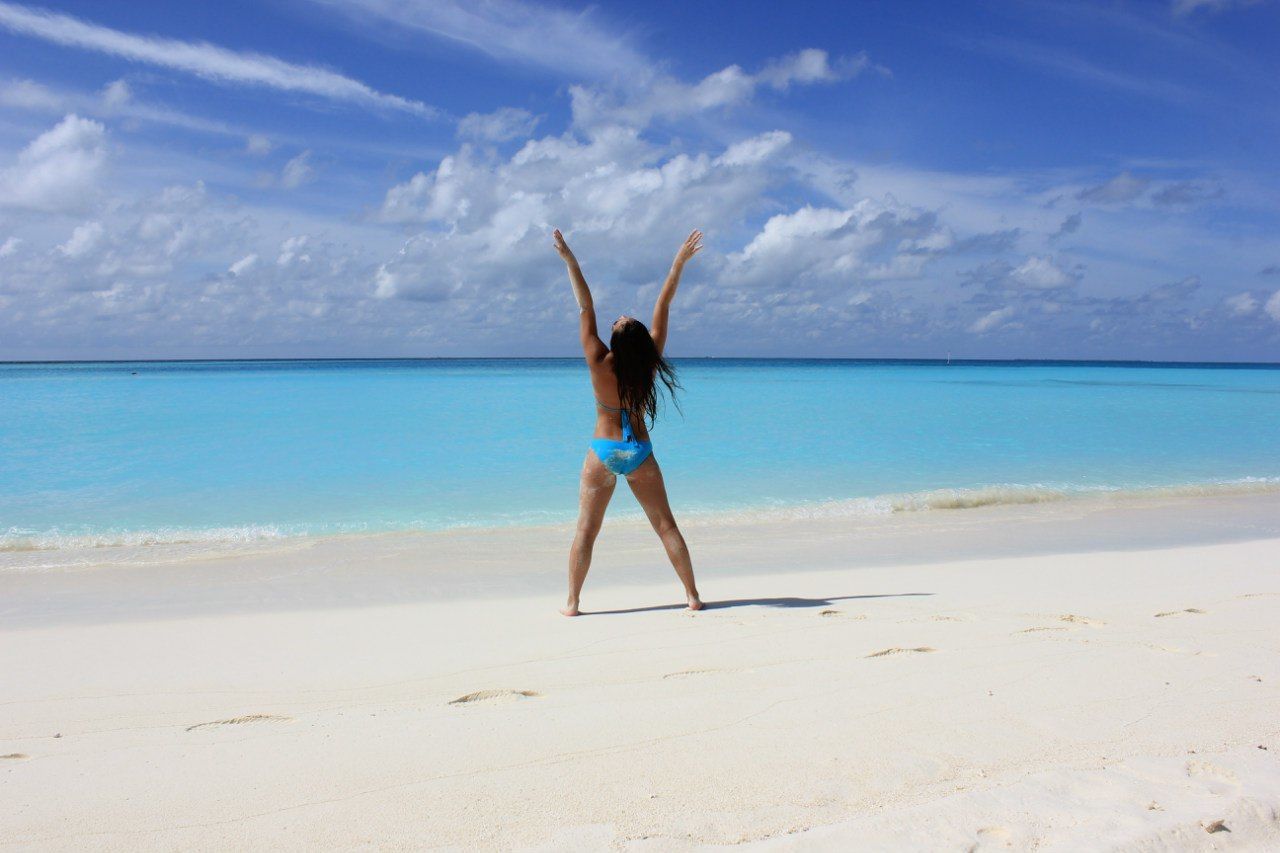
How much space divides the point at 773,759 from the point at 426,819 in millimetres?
1194

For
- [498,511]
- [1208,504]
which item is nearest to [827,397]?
[1208,504]

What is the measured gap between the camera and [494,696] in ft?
12.2

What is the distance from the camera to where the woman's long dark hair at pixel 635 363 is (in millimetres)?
4977

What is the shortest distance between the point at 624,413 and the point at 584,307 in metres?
0.70

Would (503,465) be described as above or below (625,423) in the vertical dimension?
below

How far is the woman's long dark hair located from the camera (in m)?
4.98

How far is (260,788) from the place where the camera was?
280 cm

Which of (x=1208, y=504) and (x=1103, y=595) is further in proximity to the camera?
(x=1208, y=504)

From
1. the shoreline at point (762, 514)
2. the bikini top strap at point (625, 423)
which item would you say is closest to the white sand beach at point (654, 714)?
the bikini top strap at point (625, 423)

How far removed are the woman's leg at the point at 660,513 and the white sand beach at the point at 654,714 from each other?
8.9 inches

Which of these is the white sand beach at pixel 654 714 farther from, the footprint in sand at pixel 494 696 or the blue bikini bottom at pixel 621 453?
the blue bikini bottom at pixel 621 453

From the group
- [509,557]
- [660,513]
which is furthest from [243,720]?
[509,557]

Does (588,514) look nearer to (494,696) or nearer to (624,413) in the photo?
(624,413)

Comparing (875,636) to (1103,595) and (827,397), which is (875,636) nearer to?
(1103,595)
